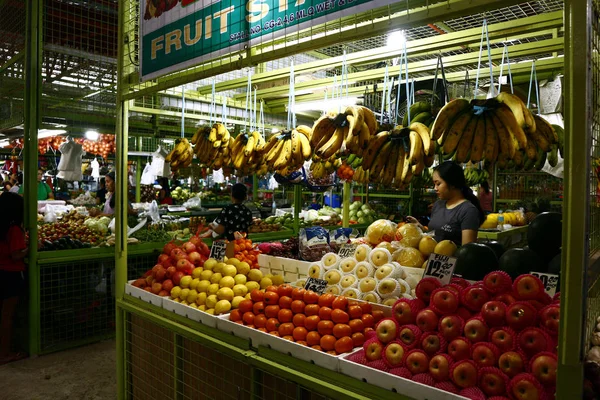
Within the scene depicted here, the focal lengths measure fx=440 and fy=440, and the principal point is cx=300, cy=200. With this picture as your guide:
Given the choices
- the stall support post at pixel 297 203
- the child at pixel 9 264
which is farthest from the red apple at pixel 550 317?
the stall support post at pixel 297 203

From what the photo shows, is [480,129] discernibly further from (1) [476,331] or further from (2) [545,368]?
(2) [545,368]

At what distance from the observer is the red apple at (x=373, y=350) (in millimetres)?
2078

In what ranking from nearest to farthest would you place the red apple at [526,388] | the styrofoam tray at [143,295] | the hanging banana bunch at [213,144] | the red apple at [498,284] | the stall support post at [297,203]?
1. the red apple at [526,388]
2. the red apple at [498,284]
3. the styrofoam tray at [143,295]
4. the hanging banana bunch at [213,144]
5. the stall support post at [297,203]

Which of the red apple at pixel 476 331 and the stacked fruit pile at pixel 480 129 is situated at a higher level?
the stacked fruit pile at pixel 480 129

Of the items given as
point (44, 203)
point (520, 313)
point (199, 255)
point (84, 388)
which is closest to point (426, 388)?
point (520, 313)

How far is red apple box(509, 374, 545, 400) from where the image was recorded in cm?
164

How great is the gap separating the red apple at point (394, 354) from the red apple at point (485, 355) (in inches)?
12.3

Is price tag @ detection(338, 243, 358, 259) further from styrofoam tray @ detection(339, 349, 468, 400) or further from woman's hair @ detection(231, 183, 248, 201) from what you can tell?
woman's hair @ detection(231, 183, 248, 201)

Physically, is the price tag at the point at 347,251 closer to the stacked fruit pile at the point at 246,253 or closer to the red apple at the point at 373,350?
the stacked fruit pile at the point at 246,253

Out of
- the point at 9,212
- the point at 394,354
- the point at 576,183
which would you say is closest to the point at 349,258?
the point at 394,354

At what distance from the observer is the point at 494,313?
1.92 m

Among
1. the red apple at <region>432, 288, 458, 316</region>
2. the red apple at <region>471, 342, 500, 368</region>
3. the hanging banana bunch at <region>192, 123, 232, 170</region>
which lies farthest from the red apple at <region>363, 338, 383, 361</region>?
the hanging banana bunch at <region>192, 123, 232, 170</region>

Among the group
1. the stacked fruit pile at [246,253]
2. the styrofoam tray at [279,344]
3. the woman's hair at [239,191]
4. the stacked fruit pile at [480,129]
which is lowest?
the styrofoam tray at [279,344]

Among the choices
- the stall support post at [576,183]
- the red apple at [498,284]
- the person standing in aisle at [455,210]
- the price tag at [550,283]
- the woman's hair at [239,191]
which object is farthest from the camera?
the woman's hair at [239,191]
